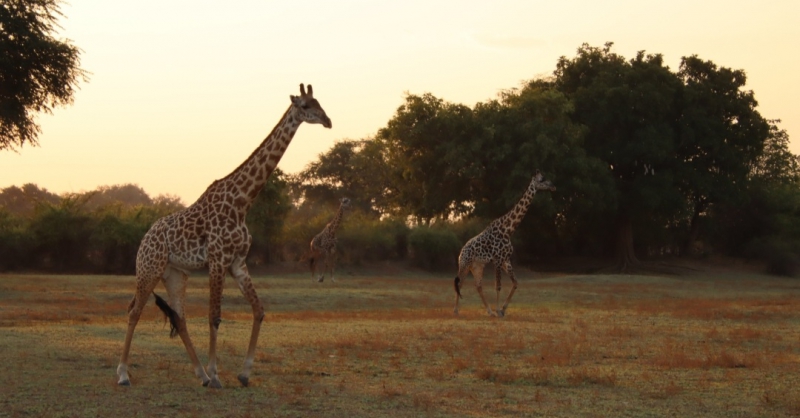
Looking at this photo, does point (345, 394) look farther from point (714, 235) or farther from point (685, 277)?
point (714, 235)

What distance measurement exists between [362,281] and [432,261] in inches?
486

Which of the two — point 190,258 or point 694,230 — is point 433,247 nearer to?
point 694,230

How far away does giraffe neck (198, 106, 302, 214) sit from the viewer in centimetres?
1157

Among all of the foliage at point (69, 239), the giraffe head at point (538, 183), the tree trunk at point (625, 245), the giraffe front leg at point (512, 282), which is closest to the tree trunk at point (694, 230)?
the tree trunk at point (625, 245)

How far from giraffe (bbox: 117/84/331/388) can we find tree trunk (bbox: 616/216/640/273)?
44.4m

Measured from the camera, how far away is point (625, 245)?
2160 inches

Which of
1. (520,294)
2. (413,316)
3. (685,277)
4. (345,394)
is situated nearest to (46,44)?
(413,316)

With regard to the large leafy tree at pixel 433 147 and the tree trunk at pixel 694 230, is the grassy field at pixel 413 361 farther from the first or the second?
the tree trunk at pixel 694 230

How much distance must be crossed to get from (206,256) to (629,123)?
4368 cm

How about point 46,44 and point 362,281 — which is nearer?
point 46,44

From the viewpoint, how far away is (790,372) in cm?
1298

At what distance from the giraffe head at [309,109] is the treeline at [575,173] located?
31908 millimetres

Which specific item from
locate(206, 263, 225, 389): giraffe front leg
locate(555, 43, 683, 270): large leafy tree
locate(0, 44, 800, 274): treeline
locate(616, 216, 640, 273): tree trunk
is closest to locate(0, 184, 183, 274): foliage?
locate(0, 44, 800, 274): treeline

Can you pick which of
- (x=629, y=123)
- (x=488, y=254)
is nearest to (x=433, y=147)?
(x=629, y=123)
